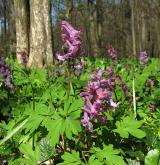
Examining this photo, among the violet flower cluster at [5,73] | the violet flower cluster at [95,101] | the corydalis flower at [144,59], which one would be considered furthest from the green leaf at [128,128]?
the corydalis flower at [144,59]

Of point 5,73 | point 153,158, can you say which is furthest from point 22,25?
point 153,158

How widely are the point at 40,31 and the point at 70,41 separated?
24.0 feet

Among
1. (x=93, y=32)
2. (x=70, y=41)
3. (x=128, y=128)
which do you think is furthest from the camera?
(x=93, y=32)

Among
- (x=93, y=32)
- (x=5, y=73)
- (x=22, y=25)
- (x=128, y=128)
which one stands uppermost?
(x=22, y=25)

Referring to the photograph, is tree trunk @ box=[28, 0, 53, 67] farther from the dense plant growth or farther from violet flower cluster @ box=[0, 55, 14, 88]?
the dense plant growth

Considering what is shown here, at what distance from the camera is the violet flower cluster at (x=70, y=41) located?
9.10ft

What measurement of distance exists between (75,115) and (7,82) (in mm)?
2110

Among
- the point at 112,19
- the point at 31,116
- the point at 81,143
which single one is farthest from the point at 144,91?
the point at 112,19

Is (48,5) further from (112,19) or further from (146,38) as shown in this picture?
(112,19)

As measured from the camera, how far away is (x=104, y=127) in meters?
2.82

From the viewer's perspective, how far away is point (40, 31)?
32.9 ft

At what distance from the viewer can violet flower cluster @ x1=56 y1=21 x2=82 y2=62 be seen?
2773 millimetres

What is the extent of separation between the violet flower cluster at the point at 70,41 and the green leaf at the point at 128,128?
0.56 m

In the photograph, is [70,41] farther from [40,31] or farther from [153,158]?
[40,31]
